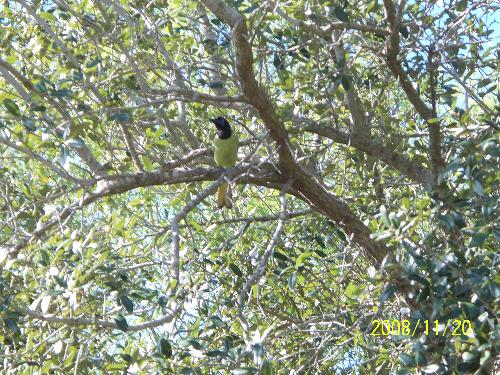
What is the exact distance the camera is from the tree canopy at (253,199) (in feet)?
A: 10.1

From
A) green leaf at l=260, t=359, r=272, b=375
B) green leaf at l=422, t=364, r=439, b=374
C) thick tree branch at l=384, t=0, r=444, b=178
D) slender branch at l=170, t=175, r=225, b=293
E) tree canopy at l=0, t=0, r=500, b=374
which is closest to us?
green leaf at l=260, t=359, r=272, b=375

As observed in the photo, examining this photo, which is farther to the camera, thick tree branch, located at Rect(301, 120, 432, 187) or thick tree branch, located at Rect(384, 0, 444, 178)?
thick tree branch, located at Rect(301, 120, 432, 187)

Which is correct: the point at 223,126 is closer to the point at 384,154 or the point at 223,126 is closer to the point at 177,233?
the point at 384,154

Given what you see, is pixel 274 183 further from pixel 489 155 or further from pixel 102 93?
pixel 489 155

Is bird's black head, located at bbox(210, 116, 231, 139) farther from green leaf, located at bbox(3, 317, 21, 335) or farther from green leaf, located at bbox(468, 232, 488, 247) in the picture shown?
green leaf, located at bbox(468, 232, 488, 247)

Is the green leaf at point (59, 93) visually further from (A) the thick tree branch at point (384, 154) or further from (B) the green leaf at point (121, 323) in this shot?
(A) the thick tree branch at point (384, 154)

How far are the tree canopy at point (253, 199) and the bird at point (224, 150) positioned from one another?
93mm

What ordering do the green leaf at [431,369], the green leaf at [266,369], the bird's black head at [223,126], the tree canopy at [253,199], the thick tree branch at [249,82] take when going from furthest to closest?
the bird's black head at [223,126] → the thick tree branch at [249,82] → the tree canopy at [253,199] → the green leaf at [431,369] → the green leaf at [266,369]

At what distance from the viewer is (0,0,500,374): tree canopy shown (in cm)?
307

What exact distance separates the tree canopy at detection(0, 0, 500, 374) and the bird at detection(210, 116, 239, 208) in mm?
93

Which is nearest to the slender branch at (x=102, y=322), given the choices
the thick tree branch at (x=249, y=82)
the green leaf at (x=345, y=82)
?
the thick tree branch at (x=249, y=82)

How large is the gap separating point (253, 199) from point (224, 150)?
638 millimetres

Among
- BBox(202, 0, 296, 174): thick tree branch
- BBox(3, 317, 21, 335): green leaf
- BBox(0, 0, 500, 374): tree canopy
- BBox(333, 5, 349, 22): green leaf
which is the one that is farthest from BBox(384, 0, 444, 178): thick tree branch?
BBox(3, 317, 21, 335): green leaf

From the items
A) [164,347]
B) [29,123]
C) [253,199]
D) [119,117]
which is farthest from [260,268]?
[253,199]
